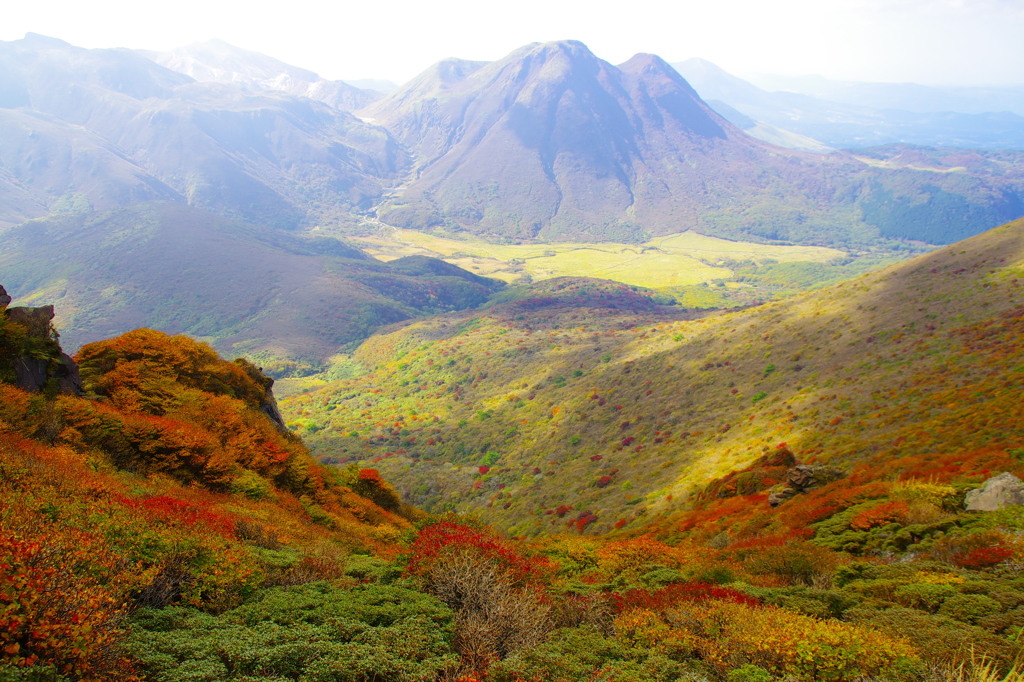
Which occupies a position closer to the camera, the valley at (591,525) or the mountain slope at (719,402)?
the valley at (591,525)

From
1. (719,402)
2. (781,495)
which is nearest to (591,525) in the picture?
(781,495)

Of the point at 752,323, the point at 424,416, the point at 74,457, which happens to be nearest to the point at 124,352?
the point at 74,457

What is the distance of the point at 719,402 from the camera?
1727 inches

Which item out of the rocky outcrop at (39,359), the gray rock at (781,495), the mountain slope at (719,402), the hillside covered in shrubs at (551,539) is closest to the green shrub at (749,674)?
the hillside covered in shrubs at (551,539)

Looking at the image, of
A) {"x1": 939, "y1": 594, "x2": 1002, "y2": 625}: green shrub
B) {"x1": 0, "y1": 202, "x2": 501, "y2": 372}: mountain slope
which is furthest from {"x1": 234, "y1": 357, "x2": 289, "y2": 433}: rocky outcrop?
{"x1": 0, "y1": 202, "x2": 501, "y2": 372}: mountain slope

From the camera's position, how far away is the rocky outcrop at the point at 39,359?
52.5 feet

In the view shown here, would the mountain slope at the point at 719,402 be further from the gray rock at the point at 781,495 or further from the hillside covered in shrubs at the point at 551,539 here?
the gray rock at the point at 781,495

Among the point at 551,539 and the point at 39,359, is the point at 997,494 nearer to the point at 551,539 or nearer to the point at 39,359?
the point at 551,539

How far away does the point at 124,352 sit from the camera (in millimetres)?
22609

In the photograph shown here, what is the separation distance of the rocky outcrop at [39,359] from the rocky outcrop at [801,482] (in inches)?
1074

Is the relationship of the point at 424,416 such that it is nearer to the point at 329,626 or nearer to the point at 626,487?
the point at 626,487

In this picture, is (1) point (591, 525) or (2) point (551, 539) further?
(1) point (591, 525)

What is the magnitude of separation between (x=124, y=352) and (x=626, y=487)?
3219 centimetres

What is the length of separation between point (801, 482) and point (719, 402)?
23.1 m
